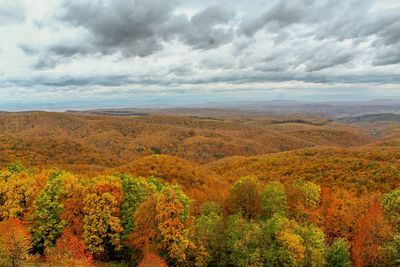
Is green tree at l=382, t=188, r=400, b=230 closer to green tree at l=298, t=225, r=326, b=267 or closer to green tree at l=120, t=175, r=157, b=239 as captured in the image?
green tree at l=298, t=225, r=326, b=267

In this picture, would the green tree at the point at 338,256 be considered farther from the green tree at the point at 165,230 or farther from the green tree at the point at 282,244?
the green tree at the point at 165,230

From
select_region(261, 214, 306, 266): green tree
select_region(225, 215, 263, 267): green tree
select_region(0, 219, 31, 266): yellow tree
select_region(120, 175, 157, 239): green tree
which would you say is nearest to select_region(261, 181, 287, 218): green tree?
select_region(225, 215, 263, 267): green tree

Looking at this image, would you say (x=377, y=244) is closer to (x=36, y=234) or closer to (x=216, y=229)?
(x=216, y=229)

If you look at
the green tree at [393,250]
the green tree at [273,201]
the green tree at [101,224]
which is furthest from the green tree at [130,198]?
the green tree at [393,250]

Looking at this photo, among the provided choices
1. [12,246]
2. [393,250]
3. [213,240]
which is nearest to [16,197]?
[12,246]

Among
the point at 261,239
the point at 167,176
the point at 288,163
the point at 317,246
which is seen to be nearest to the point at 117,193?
the point at 261,239
